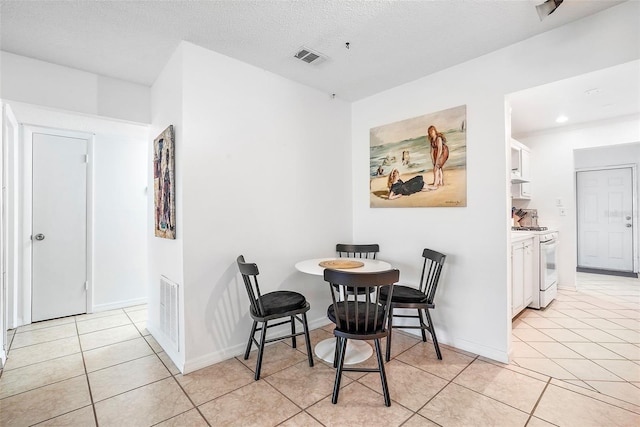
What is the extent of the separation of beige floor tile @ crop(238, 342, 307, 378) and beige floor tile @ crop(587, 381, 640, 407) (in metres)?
2.12

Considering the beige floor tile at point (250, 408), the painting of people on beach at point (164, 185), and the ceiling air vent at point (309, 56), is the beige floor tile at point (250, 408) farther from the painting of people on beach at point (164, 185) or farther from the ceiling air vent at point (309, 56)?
the ceiling air vent at point (309, 56)

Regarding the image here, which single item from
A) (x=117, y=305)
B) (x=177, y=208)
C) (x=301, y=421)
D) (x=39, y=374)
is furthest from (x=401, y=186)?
(x=117, y=305)

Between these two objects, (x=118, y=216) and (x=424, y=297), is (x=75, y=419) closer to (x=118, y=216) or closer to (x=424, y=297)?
(x=424, y=297)

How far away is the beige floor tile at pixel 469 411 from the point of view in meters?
1.71

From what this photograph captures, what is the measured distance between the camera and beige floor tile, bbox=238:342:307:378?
2326 mm

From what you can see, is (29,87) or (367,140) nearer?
Answer: (29,87)

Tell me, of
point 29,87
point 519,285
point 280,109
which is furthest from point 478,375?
point 29,87

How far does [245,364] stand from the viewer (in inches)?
94.7

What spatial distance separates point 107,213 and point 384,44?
12.8 feet

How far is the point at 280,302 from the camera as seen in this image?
94.0 inches

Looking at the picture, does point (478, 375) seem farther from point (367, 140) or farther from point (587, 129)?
point (587, 129)

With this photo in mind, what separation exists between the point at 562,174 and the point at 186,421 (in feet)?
18.2

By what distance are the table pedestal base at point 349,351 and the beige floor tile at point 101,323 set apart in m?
2.33

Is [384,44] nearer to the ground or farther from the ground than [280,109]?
farther from the ground
